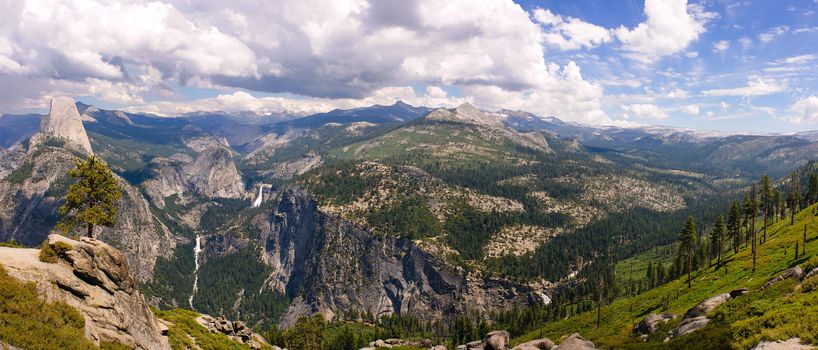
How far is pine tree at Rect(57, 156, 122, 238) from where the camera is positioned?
55062mm

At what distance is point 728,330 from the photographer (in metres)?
33.3

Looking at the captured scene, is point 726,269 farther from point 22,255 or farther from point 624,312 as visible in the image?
point 22,255

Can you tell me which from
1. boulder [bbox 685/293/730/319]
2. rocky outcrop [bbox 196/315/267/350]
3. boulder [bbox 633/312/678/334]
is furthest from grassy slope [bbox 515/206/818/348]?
rocky outcrop [bbox 196/315/267/350]

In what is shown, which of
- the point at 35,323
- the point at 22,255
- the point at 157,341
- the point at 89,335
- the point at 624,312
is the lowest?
the point at 624,312

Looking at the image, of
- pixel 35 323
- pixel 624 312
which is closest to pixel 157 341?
pixel 35 323

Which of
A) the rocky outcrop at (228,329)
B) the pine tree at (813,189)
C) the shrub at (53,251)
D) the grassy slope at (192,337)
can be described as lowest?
the rocky outcrop at (228,329)

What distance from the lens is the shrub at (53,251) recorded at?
117ft

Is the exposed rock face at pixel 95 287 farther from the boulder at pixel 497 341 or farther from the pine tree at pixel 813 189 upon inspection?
the pine tree at pixel 813 189

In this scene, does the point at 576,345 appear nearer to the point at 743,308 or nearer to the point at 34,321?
the point at 743,308

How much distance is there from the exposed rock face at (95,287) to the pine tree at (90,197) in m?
16.1

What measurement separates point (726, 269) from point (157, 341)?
417 feet

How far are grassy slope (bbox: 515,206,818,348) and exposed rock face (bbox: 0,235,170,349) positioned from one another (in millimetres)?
52737

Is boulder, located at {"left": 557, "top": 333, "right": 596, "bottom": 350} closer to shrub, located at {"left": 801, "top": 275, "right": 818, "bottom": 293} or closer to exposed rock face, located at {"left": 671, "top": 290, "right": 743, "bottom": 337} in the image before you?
exposed rock face, located at {"left": 671, "top": 290, "right": 743, "bottom": 337}

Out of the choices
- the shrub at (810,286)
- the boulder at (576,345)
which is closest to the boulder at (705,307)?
the boulder at (576,345)
